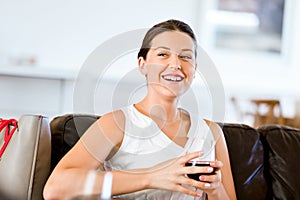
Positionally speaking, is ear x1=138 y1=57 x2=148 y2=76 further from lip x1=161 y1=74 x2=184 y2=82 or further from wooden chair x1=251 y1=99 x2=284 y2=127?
wooden chair x1=251 y1=99 x2=284 y2=127

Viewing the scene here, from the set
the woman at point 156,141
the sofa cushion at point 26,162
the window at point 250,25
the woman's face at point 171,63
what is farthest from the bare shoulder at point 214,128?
the window at point 250,25

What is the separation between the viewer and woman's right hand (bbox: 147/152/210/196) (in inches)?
46.8

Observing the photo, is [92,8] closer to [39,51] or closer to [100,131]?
[39,51]

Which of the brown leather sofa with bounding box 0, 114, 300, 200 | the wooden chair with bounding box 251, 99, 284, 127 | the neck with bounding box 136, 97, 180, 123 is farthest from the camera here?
the wooden chair with bounding box 251, 99, 284, 127

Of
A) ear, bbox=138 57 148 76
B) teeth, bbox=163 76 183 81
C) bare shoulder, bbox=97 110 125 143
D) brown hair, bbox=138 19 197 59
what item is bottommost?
bare shoulder, bbox=97 110 125 143

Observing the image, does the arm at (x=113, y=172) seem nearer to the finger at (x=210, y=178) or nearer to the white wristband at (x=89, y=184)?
the finger at (x=210, y=178)

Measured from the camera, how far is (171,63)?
4.36 feet

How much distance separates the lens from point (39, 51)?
3482 mm

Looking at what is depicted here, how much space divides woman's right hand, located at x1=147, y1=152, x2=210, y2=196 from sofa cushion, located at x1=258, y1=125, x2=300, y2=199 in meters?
0.52

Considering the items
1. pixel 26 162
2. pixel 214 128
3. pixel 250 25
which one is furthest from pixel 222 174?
pixel 250 25

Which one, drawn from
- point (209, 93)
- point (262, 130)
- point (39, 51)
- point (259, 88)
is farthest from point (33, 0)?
point (209, 93)

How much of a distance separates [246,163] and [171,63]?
524mm

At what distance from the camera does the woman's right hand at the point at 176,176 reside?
1188 millimetres

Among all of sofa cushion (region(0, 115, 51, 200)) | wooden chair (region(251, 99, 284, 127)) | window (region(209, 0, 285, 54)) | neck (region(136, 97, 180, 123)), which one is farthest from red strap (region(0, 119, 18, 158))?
window (region(209, 0, 285, 54))
